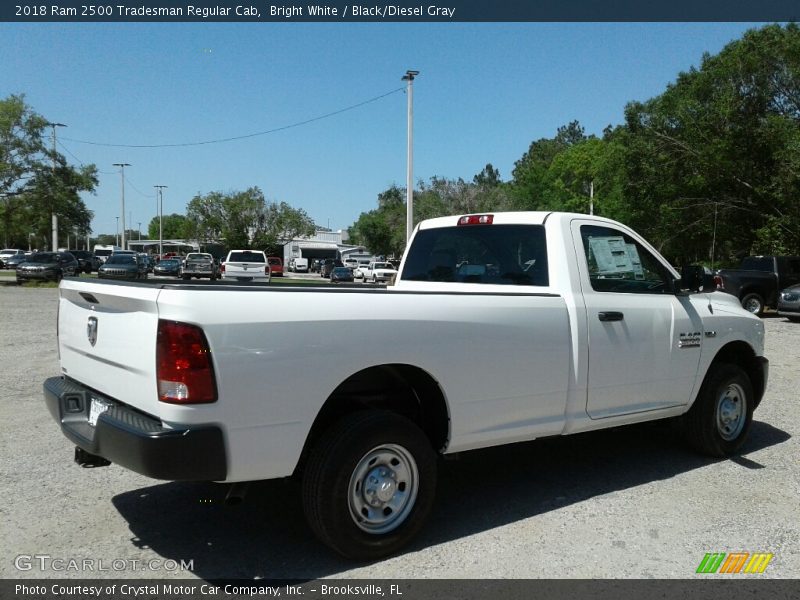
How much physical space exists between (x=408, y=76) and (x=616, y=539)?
28218 mm

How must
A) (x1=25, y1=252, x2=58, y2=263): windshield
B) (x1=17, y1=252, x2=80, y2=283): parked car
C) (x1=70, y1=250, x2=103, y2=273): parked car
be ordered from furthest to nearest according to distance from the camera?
(x1=70, y1=250, x2=103, y2=273): parked car, (x1=25, y1=252, x2=58, y2=263): windshield, (x1=17, y1=252, x2=80, y2=283): parked car

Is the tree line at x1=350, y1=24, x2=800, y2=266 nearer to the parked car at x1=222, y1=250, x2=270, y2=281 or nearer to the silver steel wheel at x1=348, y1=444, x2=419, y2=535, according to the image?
the parked car at x1=222, y1=250, x2=270, y2=281

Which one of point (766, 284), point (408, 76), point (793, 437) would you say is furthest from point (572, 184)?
point (793, 437)

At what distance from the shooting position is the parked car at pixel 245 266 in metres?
27.4

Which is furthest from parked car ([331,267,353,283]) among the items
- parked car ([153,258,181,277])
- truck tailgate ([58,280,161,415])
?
truck tailgate ([58,280,161,415])

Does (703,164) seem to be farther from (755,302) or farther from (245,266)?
(245,266)

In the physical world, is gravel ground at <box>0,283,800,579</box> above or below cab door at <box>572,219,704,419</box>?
below

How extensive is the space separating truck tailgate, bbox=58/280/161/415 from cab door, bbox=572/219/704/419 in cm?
281

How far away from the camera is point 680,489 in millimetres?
5082

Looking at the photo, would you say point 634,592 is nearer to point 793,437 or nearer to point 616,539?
point 616,539

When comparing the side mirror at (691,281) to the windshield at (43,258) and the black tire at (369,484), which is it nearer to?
the black tire at (369,484)

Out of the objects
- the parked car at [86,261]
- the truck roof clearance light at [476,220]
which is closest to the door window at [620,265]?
the truck roof clearance light at [476,220]

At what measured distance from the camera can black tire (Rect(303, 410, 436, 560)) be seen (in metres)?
3.59

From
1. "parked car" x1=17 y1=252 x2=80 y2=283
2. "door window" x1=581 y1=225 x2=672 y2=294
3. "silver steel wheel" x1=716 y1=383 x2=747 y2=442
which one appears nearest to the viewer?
"door window" x1=581 y1=225 x2=672 y2=294
